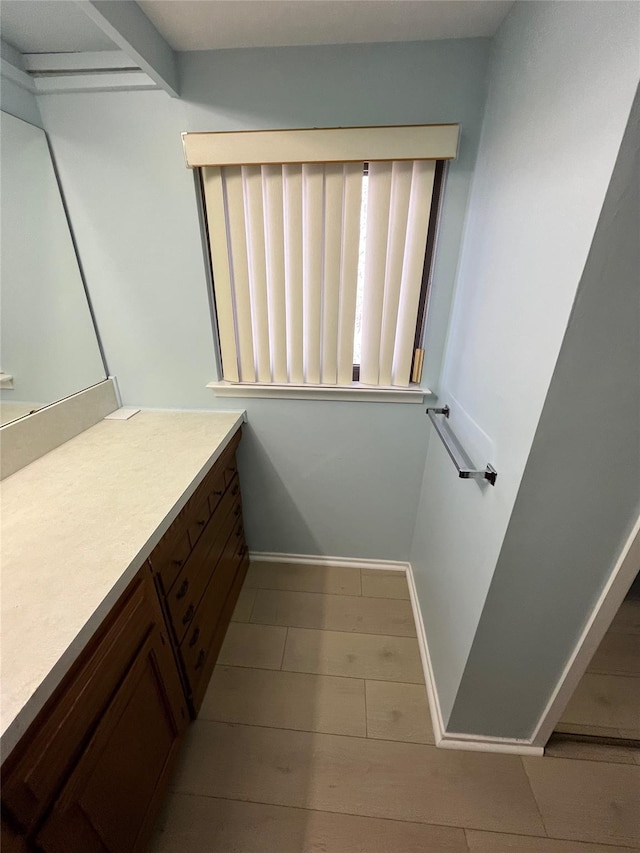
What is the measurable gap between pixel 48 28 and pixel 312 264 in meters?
1.00

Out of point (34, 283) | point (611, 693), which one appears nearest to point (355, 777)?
point (611, 693)

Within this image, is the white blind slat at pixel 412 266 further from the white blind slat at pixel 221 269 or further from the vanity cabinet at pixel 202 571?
the vanity cabinet at pixel 202 571

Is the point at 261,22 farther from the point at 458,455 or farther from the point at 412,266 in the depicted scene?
the point at 458,455

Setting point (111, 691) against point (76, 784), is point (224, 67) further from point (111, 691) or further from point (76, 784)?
point (76, 784)

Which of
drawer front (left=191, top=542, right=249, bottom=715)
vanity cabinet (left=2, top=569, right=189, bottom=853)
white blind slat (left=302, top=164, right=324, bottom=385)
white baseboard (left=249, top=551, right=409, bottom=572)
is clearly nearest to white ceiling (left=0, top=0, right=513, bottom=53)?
white blind slat (left=302, top=164, right=324, bottom=385)

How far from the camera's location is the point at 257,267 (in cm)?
133

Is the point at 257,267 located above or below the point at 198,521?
above

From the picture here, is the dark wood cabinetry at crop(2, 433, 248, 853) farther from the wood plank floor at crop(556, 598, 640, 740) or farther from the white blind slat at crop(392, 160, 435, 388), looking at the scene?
the wood plank floor at crop(556, 598, 640, 740)

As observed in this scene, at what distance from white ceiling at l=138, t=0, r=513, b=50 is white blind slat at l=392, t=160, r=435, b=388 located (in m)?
0.33

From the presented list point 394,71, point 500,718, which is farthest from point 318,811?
point 394,71

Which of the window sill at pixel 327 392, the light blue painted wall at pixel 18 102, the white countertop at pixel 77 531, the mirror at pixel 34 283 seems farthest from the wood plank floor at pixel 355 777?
the light blue painted wall at pixel 18 102

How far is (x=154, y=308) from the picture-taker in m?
1.42

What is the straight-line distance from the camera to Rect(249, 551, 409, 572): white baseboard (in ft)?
6.19

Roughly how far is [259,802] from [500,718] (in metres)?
0.82
